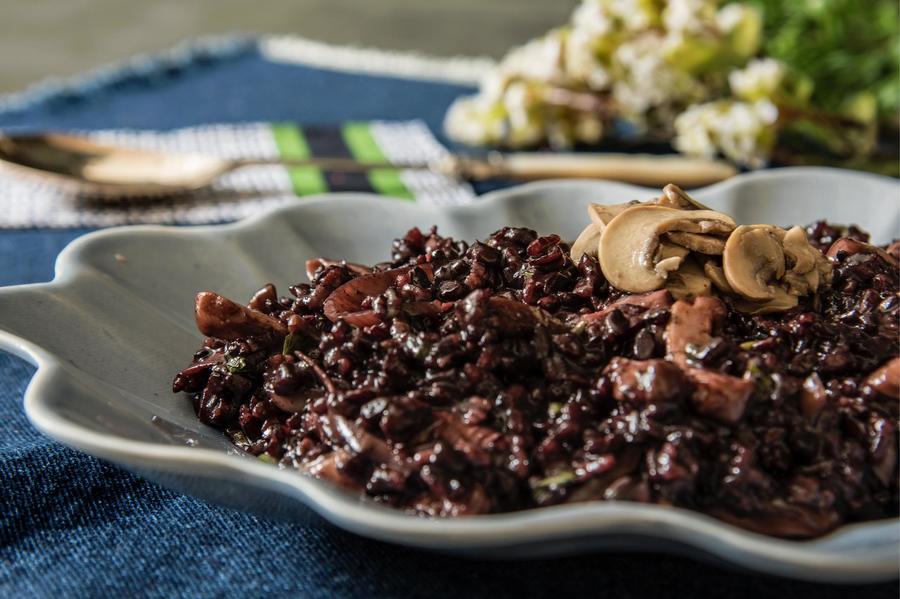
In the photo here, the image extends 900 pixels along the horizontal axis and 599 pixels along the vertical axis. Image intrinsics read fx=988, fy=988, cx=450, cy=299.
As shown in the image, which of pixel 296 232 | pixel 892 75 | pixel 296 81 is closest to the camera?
pixel 296 232

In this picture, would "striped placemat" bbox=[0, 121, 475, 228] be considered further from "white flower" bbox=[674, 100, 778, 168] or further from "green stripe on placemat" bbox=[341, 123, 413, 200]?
"white flower" bbox=[674, 100, 778, 168]

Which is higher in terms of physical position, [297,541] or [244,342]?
[244,342]

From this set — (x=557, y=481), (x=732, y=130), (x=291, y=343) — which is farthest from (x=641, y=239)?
(x=732, y=130)

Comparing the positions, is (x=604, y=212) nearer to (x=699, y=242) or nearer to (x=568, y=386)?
(x=699, y=242)

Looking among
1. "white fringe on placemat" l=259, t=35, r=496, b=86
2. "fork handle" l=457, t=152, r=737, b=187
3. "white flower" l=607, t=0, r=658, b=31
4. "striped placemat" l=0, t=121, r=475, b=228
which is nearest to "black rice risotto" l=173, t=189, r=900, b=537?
"fork handle" l=457, t=152, r=737, b=187

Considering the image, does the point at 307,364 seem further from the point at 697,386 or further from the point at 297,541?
→ the point at 697,386

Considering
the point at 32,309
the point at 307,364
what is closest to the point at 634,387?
the point at 307,364

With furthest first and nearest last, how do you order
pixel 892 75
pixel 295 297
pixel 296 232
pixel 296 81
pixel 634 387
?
pixel 296 81 < pixel 892 75 < pixel 296 232 < pixel 295 297 < pixel 634 387
